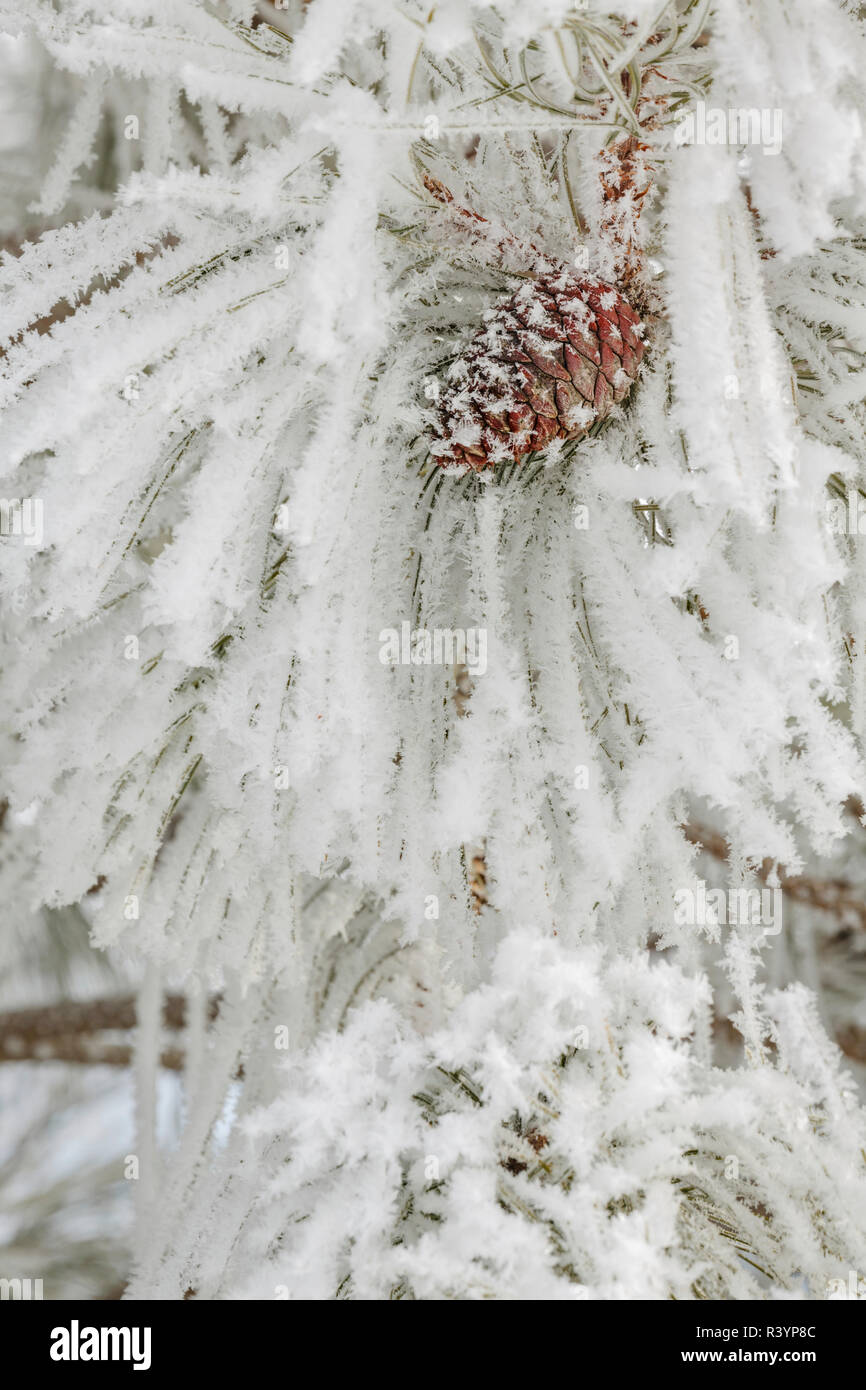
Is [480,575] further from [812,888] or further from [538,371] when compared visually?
[812,888]

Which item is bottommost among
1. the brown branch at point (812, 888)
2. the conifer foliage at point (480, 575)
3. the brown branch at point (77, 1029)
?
the brown branch at point (77, 1029)

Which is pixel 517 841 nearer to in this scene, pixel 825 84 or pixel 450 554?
pixel 450 554

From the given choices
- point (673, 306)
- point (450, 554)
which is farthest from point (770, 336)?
point (450, 554)

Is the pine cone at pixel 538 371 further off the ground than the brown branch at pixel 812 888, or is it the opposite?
the pine cone at pixel 538 371

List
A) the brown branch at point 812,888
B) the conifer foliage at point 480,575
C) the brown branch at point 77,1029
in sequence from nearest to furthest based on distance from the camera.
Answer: the conifer foliage at point 480,575, the brown branch at point 812,888, the brown branch at point 77,1029

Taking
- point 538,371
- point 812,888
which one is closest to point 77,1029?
point 812,888

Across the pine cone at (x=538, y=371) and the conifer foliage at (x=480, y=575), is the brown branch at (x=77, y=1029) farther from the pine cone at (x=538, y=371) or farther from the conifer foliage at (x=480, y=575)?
the pine cone at (x=538, y=371)

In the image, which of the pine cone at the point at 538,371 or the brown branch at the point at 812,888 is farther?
the brown branch at the point at 812,888

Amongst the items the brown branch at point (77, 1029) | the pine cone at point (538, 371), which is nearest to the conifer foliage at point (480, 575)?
the pine cone at point (538, 371)

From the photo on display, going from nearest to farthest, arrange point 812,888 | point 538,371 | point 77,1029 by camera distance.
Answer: point 538,371
point 812,888
point 77,1029
